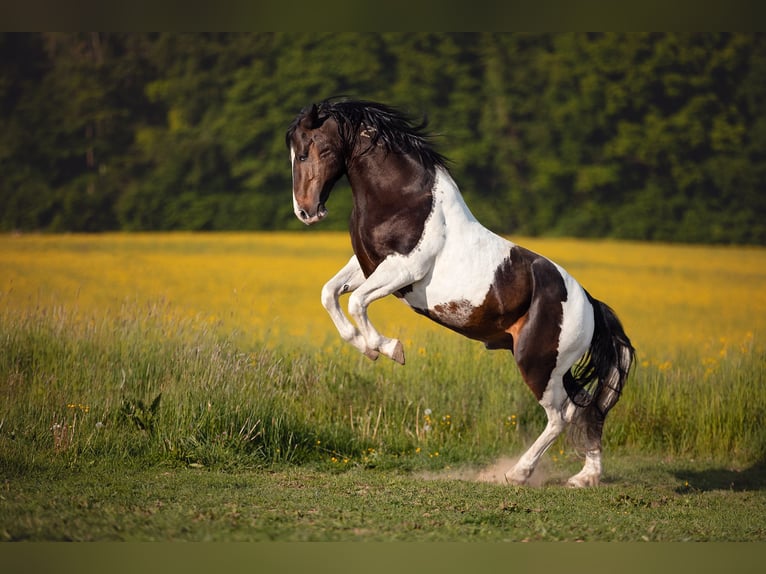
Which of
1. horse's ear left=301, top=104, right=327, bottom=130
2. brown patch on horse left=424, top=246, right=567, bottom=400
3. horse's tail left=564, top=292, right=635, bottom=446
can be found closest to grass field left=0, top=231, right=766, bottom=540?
horse's tail left=564, top=292, right=635, bottom=446

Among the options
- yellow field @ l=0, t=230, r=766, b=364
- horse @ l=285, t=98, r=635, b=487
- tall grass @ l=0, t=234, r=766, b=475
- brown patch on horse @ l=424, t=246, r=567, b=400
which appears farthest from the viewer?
yellow field @ l=0, t=230, r=766, b=364

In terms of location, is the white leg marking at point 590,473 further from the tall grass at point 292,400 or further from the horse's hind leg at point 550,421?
the tall grass at point 292,400

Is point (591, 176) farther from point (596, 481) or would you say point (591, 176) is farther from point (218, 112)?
point (596, 481)

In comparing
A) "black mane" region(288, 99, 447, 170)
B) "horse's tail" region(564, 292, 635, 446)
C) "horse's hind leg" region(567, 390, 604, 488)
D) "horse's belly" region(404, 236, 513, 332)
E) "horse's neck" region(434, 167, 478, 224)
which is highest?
"black mane" region(288, 99, 447, 170)

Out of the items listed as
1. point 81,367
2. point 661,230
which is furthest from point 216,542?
point 661,230

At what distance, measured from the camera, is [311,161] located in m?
5.66

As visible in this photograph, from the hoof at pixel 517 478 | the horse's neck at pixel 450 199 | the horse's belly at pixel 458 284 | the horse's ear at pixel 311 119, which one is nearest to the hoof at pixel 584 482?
the hoof at pixel 517 478

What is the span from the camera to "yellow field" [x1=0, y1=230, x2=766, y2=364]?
13.9 metres

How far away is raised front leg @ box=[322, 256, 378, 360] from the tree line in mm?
18327

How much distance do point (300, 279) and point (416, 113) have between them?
837cm

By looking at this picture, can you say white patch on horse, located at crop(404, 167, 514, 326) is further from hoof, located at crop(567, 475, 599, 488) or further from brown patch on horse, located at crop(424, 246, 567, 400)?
hoof, located at crop(567, 475, 599, 488)

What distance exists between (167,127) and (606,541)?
2375 cm

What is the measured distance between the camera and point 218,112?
2677 centimetres

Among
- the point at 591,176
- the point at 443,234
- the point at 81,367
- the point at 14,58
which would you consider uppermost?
the point at 14,58
